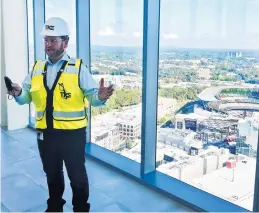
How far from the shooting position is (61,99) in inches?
84.4

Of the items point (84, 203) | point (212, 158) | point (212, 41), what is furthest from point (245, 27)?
point (84, 203)

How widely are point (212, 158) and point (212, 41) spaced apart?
3.37 feet

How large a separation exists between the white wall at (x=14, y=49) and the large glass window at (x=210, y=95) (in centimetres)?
271

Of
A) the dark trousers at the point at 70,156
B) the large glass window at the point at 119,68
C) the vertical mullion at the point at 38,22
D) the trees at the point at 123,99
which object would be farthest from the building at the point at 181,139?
the vertical mullion at the point at 38,22

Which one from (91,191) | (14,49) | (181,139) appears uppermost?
(14,49)

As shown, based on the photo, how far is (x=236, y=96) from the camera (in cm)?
259

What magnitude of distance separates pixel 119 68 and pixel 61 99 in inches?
61.7

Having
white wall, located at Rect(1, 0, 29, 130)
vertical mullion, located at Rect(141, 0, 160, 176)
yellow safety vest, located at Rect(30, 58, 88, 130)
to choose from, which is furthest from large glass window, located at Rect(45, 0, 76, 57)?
yellow safety vest, located at Rect(30, 58, 88, 130)

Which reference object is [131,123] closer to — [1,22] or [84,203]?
[84,203]

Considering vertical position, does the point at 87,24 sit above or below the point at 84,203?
above

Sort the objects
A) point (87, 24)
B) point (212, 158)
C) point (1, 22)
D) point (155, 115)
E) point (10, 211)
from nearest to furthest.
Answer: point (10, 211), point (212, 158), point (155, 115), point (87, 24), point (1, 22)

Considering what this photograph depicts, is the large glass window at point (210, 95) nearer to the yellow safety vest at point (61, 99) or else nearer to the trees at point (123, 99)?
the trees at point (123, 99)

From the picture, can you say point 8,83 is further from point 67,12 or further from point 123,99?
point 67,12

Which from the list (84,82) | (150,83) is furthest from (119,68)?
(84,82)
